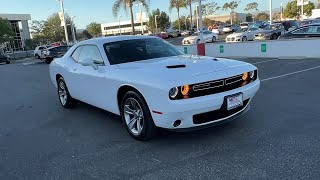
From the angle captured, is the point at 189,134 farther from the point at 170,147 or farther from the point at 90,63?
the point at 90,63

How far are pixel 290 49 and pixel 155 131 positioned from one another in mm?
11949

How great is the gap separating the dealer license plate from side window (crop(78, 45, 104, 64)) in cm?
219

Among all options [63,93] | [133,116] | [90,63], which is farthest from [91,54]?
[63,93]

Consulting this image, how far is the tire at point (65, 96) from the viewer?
7.15 m

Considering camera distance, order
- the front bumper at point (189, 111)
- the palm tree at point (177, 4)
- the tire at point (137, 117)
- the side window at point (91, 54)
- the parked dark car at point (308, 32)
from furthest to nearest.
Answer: the palm tree at point (177, 4) → the parked dark car at point (308, 32) → the side window at point (91, 54) → the tire at point (137, 117) → the front bumper at point (189, 111)

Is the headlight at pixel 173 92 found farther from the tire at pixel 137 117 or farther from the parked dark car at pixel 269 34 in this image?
the parked dark car at pixel 269 34

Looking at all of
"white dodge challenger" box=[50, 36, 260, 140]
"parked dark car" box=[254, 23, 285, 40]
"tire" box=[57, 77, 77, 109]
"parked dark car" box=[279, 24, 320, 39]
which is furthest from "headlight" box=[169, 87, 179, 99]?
"parked dark car" box=[254, 23, 285, 40]

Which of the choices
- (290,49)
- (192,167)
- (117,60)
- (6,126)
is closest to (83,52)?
(117,60)

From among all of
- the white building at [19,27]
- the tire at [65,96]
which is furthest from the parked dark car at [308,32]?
the white building at [19,27]

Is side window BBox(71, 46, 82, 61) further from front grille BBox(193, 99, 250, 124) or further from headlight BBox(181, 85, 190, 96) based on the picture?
front grille BBox(193, 99, 250, 124)

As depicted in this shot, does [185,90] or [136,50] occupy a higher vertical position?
[136,50]

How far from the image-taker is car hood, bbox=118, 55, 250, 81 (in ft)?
14.1

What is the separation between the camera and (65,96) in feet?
24.0

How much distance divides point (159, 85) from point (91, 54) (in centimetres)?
220
